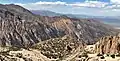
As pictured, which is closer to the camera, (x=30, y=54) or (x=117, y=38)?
(x=117, y=38)

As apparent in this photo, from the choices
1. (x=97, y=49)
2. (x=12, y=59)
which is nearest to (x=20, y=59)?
(x=12, y=59)

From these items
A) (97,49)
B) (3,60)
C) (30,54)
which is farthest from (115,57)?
(30,54)

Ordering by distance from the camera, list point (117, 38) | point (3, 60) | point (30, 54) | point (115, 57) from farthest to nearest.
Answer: point (30, 54) → point (3, 60) → point (117, 38) → point (115, 57)

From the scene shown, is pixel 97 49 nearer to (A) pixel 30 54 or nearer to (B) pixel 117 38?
(B) pixel 117 38

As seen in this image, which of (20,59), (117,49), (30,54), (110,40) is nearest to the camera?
(117,49)

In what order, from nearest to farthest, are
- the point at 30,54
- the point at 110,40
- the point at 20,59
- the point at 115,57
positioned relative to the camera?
the point at 115,57 < the point at 110,40 < the point at 20,59 < the point at 30,54

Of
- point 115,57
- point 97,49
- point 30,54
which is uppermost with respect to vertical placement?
point 115,57

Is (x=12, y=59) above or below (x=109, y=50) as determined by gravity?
below

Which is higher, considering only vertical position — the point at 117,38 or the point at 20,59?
the point at 117,38

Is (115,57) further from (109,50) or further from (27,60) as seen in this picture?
(27,60)
